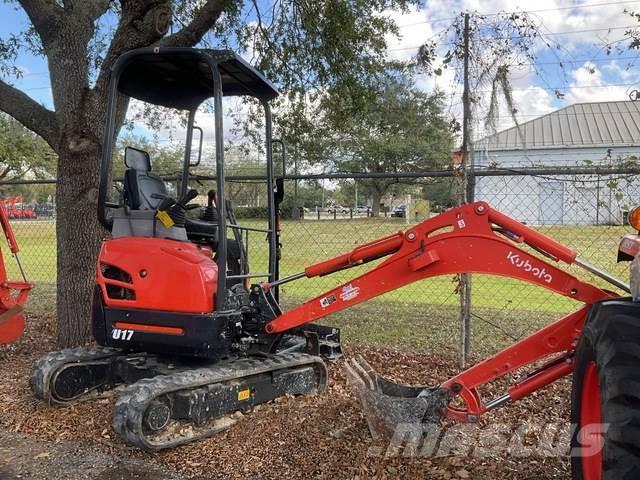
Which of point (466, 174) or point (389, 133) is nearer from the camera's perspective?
point (466, 174)

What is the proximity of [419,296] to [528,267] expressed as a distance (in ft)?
22.7

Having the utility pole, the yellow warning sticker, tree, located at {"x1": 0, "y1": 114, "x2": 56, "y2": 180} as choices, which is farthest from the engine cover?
tree, located at {"x1": 0, "y1": 114, "x2": 56, "y2": 180}

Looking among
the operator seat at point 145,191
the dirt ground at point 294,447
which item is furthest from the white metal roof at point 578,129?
the operator seat at point 145,191

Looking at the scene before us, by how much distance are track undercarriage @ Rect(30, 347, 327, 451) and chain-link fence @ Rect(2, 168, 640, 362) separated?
50.5 inches

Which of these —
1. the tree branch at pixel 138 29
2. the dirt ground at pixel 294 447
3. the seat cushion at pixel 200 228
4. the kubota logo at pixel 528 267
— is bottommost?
the dirt ground at pixel 294 447

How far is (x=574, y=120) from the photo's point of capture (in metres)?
8.73

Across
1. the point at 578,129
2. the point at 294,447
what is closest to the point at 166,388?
the point at 294,447

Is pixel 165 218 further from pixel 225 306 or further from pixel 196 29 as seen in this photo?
pixel 196 29

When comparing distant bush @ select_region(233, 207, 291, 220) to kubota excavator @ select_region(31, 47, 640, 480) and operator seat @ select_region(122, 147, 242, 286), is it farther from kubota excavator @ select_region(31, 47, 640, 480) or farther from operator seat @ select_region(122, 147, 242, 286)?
operator seat @ select_region(122, 147, 242, 286)

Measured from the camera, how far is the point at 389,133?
46.4 feet

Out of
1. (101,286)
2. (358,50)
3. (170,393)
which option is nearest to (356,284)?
(170,393)

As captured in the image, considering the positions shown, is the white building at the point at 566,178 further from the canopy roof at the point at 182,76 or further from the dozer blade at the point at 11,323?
the dozer blade at the point at 11,323

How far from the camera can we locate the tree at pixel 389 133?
7.91 meters

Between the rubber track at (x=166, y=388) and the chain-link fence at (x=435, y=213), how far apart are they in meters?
1.35
